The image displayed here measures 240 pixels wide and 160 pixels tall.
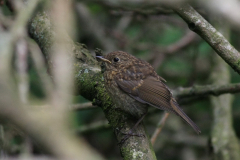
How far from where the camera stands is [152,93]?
374 centimetres

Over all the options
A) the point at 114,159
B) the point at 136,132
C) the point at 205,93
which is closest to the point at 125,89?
the point at 136,132

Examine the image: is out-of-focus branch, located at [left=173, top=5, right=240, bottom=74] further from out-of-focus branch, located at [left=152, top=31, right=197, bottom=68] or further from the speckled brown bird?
out-of-focus branch, located at [left=152, top=31, right=197, bottom=68]

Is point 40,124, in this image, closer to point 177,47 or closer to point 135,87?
point 135,87

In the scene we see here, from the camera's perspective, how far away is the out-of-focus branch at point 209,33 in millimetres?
2471

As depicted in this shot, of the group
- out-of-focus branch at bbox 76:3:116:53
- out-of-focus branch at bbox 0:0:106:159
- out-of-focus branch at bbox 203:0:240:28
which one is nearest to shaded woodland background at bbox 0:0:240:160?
out-of-focus branch at bbox 76:3:116:53

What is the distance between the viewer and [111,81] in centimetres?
366

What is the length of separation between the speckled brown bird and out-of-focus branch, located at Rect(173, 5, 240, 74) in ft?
3.78

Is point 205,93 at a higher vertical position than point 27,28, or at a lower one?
lower

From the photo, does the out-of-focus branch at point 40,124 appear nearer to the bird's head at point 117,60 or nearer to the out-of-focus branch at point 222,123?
the bird's head at point 117,60

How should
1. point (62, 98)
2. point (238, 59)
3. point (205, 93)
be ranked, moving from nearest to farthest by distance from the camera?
point (62, 98) < point (238, 59) < point (205, 93)

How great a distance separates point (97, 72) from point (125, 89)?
386 mm

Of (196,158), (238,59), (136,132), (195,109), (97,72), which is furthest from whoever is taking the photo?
(195,109)

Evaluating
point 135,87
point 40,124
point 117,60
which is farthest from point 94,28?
point 40,124

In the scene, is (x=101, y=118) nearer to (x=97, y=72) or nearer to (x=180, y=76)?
(x=180, y=76)
